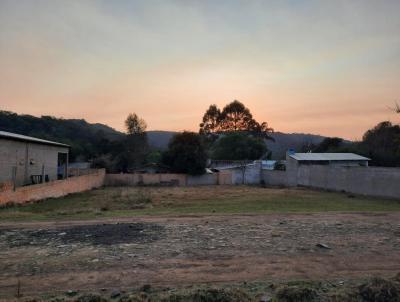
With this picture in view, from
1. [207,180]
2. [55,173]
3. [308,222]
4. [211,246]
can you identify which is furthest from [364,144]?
[211,246]

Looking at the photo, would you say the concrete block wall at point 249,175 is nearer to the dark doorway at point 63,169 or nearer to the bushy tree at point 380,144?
the bushy tree at point 380,144

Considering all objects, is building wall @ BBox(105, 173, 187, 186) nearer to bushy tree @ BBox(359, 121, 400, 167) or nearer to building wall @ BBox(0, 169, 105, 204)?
building wall @ BBox(0, 169, 105, 204)

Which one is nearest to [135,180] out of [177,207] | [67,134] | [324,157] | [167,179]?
[167,179]

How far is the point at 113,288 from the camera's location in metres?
5.85

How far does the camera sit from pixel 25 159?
27.0 metres

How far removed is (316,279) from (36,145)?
27235mm

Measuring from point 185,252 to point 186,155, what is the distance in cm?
3786

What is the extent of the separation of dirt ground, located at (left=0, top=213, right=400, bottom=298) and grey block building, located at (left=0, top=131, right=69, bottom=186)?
41.6 ft

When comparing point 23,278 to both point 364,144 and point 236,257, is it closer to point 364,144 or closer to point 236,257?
point 236,257

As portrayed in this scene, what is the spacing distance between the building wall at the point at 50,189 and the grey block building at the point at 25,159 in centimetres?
120

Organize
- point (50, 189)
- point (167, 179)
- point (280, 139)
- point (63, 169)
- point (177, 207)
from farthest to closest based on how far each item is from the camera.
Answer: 1. point (280, 139)
2. point (167, 179)
3. point (63, 169)
4. point (50, 189)
5. point (177, 207)

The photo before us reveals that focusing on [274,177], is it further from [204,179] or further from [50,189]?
[50,189]

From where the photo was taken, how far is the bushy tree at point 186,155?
151ft

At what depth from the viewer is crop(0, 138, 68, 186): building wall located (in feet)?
78.5
